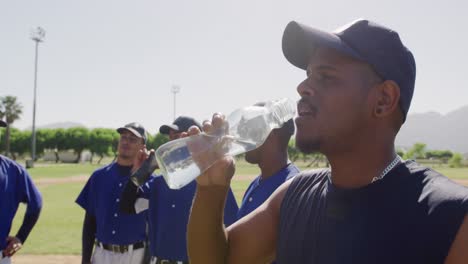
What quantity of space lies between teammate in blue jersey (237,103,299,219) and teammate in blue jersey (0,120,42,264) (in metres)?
3.18

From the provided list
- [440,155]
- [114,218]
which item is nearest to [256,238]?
[114,218]

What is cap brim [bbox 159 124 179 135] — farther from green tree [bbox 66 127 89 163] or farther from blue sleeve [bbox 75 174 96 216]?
green tree [bbox 66 127 89 163]

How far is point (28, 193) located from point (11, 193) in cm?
25

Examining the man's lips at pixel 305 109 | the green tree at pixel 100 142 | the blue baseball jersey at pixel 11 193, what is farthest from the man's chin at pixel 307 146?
the green tree at pixel 100 142

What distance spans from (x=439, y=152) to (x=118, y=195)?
102 meters

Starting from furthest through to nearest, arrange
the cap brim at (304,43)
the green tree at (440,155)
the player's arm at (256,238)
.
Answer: the green tree at (440,155) < the player's arm at (256,238) < the cap brim at (304,43)

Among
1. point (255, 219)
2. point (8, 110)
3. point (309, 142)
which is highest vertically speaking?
point (309, 142)

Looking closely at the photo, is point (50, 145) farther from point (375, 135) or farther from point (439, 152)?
point (375, 135)

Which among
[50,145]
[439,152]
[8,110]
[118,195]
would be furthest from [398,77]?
[439,152]

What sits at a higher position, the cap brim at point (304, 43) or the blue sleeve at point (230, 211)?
the cap brim at point (304, 43)

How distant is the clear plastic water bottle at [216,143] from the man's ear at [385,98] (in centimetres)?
68

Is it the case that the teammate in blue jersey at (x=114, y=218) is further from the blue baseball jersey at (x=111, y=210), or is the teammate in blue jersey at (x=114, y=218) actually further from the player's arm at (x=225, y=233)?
the player's arm at (x=225, y=233)

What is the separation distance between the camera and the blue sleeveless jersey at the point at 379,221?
1.60 metres

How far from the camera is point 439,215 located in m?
1.61
